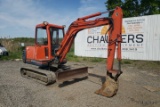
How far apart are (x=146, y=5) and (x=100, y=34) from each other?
13936 mm

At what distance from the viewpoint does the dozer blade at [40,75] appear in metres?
6.95

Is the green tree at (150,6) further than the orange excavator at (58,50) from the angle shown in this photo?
Yes

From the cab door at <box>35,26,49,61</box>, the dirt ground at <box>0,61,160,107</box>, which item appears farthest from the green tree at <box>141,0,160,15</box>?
the cab door at <box>35,26,49,61</box>

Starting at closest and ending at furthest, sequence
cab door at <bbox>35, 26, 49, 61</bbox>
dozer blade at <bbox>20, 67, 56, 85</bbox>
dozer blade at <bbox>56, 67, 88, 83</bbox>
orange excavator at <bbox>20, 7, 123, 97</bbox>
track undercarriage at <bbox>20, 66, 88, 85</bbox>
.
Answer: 1. orange excavator at <bbox>20, 7, 123, 97</bbox>
2. dozer blade at <bbox>56, 67, 88, 83</bbox>
3. track undercarriage at <bbox>20, 66, 88, 85</bbox>
4. dozer blade at <bbox>20, 67, 56, 85</bbox>
5. cab door at <bbox>35, 26, 49, 61</bbox>

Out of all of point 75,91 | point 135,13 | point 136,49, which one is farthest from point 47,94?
point 135,13

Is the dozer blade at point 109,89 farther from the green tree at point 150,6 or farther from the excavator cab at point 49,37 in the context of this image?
the green tree at point 150,6

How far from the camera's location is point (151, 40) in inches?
539

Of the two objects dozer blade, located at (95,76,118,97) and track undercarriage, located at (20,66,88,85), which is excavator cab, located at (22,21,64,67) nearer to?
→ track undercarriage, located at (20,66,88,85)

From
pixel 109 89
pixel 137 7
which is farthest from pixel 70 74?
pixel 137 7

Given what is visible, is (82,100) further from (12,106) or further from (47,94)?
(12,106)

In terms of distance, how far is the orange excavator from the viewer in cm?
590

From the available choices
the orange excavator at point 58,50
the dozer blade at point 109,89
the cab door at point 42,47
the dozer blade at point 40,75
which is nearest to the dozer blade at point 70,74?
the orange excavator at point 58,50

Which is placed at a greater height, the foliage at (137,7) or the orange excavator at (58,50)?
the foliage at (137,7)

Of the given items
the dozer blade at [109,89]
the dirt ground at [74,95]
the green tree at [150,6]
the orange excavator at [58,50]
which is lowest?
the dirt ground at [74,95]
